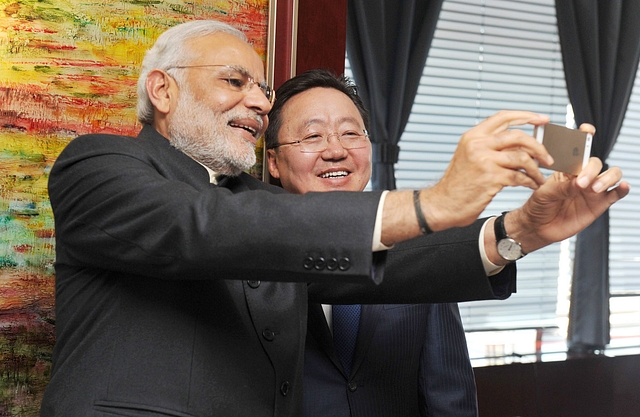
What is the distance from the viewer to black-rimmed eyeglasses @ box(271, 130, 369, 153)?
2014 mm

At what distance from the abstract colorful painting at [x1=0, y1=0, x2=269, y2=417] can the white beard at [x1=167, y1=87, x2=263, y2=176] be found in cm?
39

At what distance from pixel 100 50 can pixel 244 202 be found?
3.38ft

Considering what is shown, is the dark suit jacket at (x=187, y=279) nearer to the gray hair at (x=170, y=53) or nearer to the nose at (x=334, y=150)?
the gray hair at (x=170, y=53)

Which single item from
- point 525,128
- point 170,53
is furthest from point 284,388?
Answer: point 525,128

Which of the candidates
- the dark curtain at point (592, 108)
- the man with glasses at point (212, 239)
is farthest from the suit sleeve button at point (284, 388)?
the dark curtain at point (592, 108)

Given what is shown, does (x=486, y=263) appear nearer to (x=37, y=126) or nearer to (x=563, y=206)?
(x=563, y=206)

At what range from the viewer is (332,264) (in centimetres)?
108

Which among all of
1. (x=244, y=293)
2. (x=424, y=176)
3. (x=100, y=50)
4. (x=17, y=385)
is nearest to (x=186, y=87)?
(x=100, y=50)

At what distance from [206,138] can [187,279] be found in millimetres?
493

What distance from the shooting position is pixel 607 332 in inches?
169

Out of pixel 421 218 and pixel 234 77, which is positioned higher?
pixel 234 77

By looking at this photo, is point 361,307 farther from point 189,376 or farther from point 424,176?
point 424,176

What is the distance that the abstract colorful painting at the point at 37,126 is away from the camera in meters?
1.81

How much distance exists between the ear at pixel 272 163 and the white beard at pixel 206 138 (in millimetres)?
430
